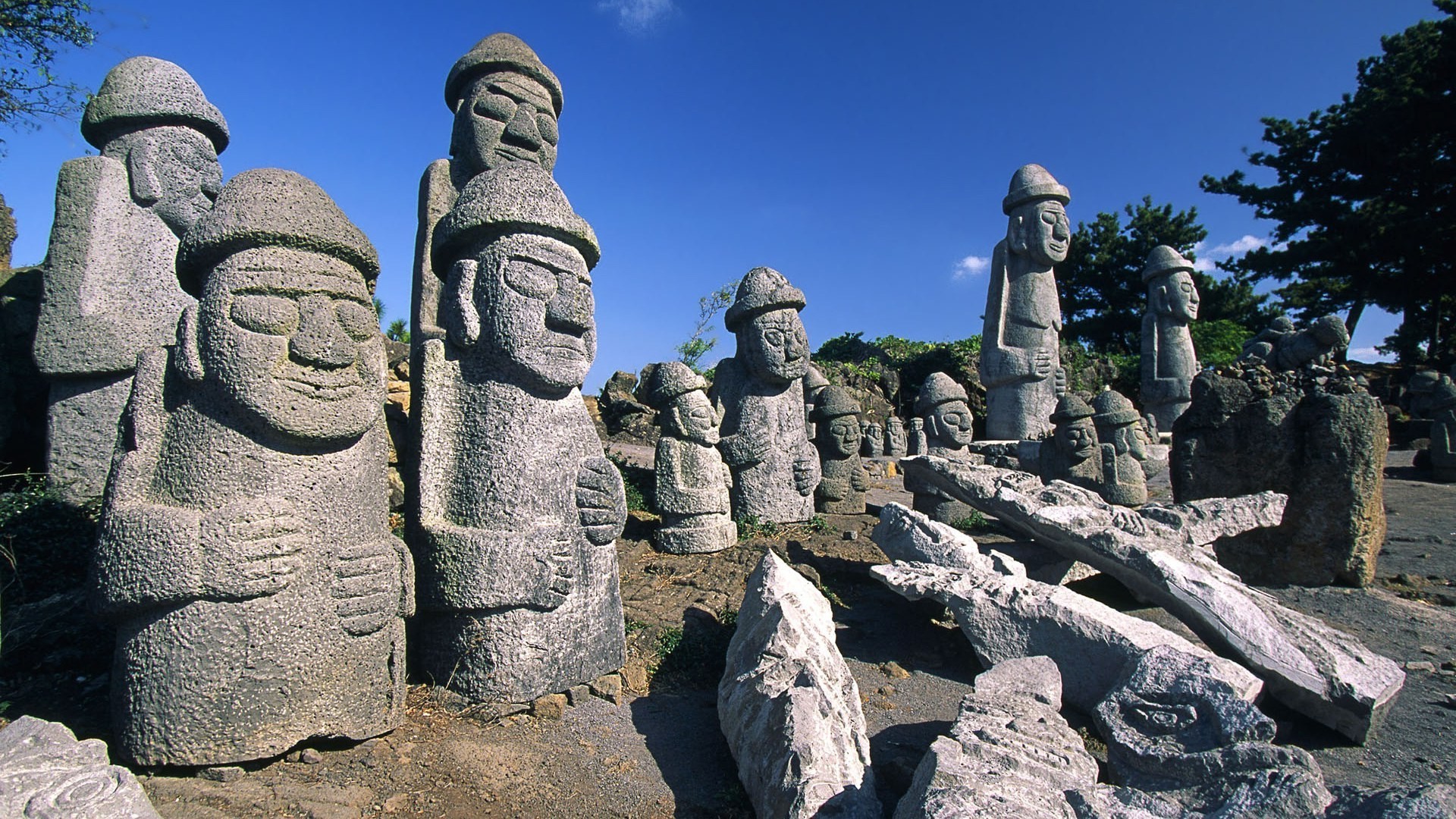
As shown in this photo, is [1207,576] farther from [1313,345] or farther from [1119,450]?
[1119,450]

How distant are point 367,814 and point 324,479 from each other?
120cm

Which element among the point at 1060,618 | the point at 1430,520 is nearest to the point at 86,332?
the point at 1060,618

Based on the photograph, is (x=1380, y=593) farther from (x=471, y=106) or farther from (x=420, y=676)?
(x=471, y=106)

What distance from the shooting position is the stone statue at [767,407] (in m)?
6.68

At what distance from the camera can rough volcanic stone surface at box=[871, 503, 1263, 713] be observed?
3355 millimetres

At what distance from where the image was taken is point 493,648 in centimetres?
332

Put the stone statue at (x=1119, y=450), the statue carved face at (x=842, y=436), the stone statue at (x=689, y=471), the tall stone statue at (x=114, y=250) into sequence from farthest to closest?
the statue carved face at (x=842, y=436), the stone statue at (x=1119, y=450), the stone statue at (x=689, y=471), the tall stone statue at (x=114, y=250)

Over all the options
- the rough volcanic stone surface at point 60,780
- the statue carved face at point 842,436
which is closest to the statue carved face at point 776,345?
the statue carved face at point 842,436

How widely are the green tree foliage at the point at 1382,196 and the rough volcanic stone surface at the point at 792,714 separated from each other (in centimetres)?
2074

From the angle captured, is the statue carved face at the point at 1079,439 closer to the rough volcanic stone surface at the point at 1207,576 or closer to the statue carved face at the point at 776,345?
Answer: the rough volcanic stone surface at the point at 1207,576

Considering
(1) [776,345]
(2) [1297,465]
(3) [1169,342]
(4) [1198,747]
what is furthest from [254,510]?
(3) [1169,342]

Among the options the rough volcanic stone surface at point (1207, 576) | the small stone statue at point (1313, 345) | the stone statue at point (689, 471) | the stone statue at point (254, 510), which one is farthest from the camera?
the small stone statue at point (1313, 345)

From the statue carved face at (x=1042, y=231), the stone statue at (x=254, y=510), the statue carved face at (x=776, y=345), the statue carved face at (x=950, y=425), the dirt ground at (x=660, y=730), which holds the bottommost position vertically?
the dirt ground at (x=660, y=730)

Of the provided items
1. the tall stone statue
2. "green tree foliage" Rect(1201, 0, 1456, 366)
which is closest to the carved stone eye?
the tall stone statue
